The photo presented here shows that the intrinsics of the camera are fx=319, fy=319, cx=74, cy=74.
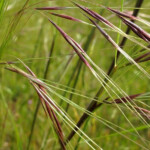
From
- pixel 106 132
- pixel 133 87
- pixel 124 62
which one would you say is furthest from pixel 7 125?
pixel 124 62

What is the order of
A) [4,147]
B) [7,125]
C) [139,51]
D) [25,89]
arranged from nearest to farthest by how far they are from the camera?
1. [139,51]
2. [4,147]
3. [7,125]
4. [25,89]

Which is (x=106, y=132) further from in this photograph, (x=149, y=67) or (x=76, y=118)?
(x=149, y=67)

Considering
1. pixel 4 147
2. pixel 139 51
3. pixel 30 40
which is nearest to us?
pixel 139 51

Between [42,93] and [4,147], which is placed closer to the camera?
[42,93]

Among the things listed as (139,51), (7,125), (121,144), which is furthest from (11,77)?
(139,51)

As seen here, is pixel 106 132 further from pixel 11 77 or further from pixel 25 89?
pixel 11 77

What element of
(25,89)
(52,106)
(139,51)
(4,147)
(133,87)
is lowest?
(4,147)

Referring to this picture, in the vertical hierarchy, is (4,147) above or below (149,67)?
below
